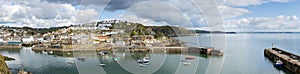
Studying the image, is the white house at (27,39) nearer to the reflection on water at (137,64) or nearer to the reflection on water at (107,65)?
the reflection on water at (137,64)

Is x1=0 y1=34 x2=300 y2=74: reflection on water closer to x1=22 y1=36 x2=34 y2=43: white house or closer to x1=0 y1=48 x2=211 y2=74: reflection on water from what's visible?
x1=0 y1=48 x2=211 y2=74: reflection on water

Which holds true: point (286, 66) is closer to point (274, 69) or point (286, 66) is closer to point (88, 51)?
point (274, 69)

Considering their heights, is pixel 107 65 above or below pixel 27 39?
below

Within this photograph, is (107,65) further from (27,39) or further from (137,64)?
(27,39)

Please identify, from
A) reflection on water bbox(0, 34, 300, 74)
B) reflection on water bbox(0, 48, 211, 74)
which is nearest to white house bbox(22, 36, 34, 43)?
Answer: reflection on water bbox(0, 34, 300, 74)

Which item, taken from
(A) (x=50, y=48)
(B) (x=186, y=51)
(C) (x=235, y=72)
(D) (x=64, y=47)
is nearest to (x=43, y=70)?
(C) (x=235, y=72)

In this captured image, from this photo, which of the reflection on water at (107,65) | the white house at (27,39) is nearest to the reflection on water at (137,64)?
the reflection on water at (107,65)

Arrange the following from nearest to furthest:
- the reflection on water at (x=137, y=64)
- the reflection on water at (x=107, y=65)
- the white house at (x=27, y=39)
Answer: the reflection on water at (x=107, y=65), the reflection on water at (x=137, y=64), the white house at (x=27, y=39)

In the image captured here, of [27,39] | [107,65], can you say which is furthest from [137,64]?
[27,39]

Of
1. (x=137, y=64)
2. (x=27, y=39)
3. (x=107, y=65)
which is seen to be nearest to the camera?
(x=137, y=64)

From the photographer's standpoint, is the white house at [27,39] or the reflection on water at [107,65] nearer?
the reflection on water at [107,65]

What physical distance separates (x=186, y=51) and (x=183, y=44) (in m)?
0.48

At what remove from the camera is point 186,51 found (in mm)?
19422

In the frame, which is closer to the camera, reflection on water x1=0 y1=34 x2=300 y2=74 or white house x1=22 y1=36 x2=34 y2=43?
reflection on water x1=0 y1=34 x2=300 y2=74
